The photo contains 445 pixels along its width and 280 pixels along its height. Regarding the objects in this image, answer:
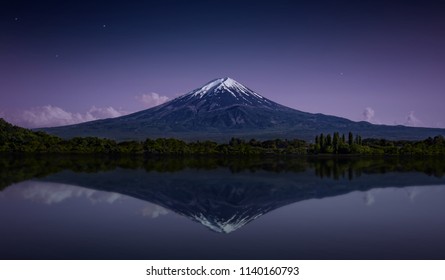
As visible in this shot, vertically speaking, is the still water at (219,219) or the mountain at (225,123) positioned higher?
the mountain at (225,123)

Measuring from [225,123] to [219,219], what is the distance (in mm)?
82012

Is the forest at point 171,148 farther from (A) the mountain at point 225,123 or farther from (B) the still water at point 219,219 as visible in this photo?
(A) the mountain at point 225,123

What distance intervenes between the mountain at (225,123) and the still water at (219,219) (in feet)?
202

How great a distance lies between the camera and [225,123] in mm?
88875

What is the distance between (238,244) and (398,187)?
739 centimetres

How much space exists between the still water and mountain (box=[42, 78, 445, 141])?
202 ft

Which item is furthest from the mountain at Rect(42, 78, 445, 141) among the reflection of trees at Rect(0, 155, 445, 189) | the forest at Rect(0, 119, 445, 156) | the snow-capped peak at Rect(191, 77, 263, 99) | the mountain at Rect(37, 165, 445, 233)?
the mountain at Rect(37, 165, 445, 233)

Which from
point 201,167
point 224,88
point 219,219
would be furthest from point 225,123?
point 219,219

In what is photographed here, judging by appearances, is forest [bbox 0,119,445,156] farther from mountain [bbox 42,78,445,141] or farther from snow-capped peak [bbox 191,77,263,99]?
snow-capped peak [bbox 191,77,263,99]

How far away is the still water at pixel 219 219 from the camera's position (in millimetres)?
4859

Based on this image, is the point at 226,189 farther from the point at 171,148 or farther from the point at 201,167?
the point at 171,148

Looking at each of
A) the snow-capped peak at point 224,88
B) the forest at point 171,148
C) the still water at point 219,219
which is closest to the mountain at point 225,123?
the snow-capped peak at point 224,88

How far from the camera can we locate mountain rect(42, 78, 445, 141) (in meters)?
79.5
